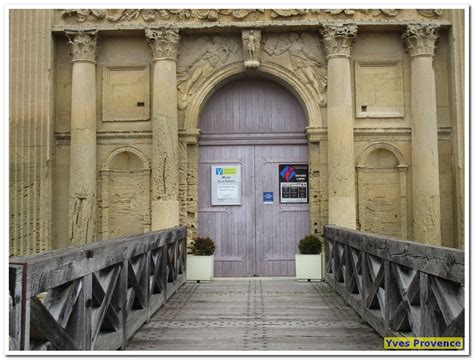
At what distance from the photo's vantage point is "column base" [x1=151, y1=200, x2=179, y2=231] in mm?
10078

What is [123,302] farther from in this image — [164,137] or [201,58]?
[201,58]

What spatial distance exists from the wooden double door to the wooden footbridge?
63.1 inches

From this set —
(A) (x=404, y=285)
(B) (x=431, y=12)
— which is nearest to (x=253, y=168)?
(B) (x=431, y=12)

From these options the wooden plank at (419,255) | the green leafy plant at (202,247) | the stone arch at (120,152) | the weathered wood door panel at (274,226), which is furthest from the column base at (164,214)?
the wooden plank at (419,255)

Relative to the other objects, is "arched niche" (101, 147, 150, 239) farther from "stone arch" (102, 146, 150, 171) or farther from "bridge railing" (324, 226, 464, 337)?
"bridge railing" (324, 226, 464, 337)

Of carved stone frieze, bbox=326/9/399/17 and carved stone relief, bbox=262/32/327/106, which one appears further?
carved stone relief, bbox=262/32/327/106

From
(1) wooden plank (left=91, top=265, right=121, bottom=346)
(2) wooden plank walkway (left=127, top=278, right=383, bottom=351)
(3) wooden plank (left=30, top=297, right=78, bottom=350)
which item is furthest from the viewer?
(2) wooden plank walkway (left=127, top=278, right=383, bottom=351)

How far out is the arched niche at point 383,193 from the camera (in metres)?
10.3

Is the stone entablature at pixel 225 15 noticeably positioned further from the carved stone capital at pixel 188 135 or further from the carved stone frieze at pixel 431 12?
the carved stone capital at pixel 188 135

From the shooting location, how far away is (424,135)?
10.1m

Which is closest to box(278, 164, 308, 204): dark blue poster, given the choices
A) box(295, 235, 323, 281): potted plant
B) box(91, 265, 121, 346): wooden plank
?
box(295, 235, 323, 281): potted plant

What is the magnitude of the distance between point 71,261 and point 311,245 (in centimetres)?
639

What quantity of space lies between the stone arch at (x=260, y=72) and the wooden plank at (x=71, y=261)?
5122mm

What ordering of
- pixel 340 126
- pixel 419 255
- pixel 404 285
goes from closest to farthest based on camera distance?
pixel 419 255
pixel 404 285
pixel 340 126
